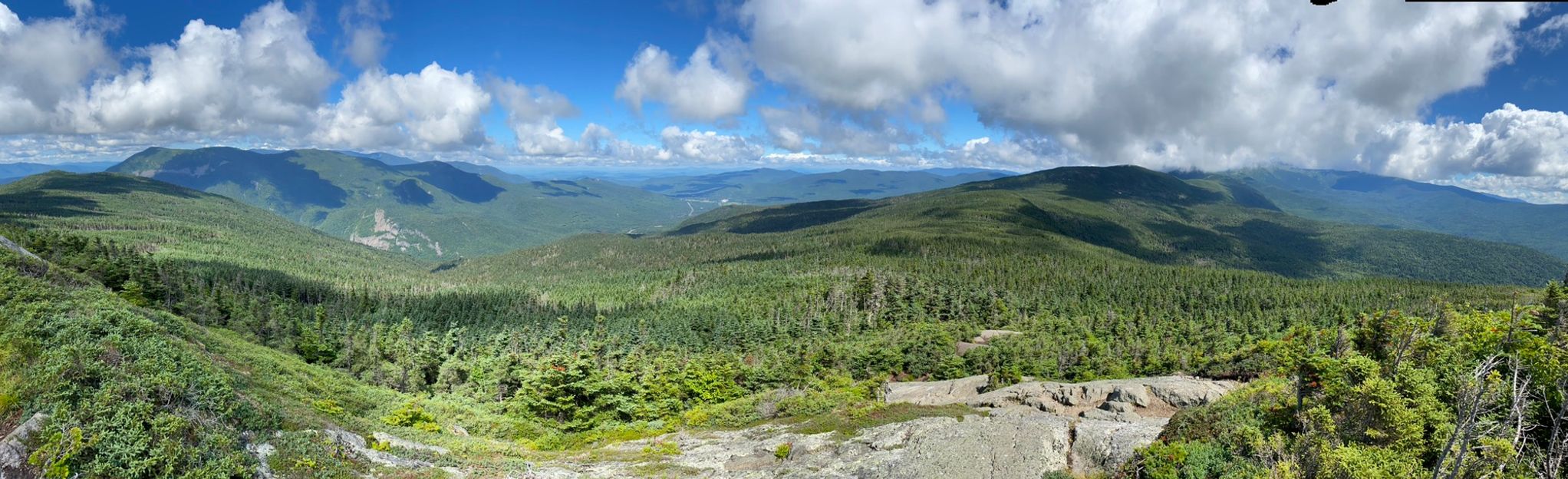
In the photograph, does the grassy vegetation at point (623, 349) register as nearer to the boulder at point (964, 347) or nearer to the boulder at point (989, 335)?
the boulder at point (989, 335)

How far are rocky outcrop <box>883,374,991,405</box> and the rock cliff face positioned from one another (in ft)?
53.1

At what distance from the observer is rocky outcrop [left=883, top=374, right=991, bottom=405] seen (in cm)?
7212

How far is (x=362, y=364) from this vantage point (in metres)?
87.4

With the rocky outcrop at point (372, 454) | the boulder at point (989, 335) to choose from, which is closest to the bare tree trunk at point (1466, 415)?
the rocky outcrop at point (372, 454)

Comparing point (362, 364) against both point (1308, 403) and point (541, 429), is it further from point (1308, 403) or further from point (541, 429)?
point (1308, 403)

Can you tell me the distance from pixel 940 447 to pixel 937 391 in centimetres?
3547

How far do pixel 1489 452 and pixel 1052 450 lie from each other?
74.5 ft

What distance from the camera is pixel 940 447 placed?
41094 millimetres

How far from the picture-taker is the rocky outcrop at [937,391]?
72.1 meters

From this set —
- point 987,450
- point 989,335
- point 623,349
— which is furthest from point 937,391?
point 623,349

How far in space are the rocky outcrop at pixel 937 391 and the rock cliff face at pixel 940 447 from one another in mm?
16172

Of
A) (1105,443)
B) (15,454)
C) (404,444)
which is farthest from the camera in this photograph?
(1105,443)

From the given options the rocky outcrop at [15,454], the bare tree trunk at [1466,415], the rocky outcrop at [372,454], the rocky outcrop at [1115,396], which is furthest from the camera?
the rocky outcrop at [1115,396]

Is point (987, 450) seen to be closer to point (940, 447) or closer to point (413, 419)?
point (940, 447)
